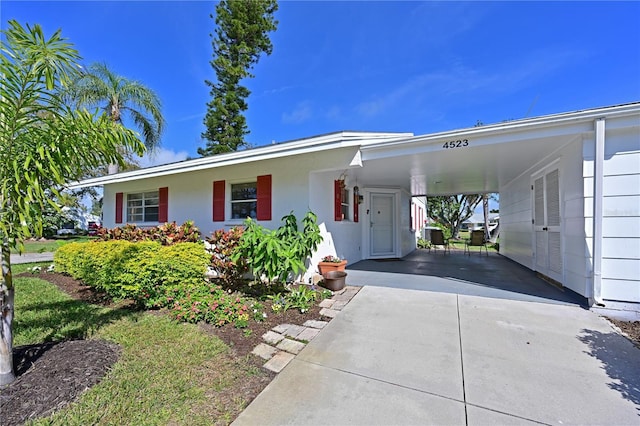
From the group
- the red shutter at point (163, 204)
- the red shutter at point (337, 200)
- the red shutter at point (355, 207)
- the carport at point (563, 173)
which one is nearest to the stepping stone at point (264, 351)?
the carport at point (563, 173)

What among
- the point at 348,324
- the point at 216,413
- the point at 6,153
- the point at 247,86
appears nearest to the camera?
the point at 216,413

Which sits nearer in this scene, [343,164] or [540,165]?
[343,164]

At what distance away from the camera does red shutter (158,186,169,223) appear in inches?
308

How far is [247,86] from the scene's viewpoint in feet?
50.7

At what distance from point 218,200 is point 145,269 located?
290 cm

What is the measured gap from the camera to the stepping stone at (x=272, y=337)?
3.05 meters

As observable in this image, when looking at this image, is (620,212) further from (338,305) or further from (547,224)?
(338,305)

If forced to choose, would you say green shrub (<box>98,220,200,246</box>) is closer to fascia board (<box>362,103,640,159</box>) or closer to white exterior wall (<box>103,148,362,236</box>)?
white exterior wall (<box>103,148,362,236</box>)

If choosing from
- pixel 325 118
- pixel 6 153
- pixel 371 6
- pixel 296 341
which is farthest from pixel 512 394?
pixel 325 118

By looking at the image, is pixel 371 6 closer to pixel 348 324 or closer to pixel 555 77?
pixel 555 77

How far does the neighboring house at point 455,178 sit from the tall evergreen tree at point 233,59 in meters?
7.15

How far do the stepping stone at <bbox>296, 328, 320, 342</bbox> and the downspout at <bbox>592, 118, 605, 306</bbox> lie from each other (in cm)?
384

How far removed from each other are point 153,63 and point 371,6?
29.0 ft

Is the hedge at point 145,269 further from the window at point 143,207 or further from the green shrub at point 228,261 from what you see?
the window at point 143,207
